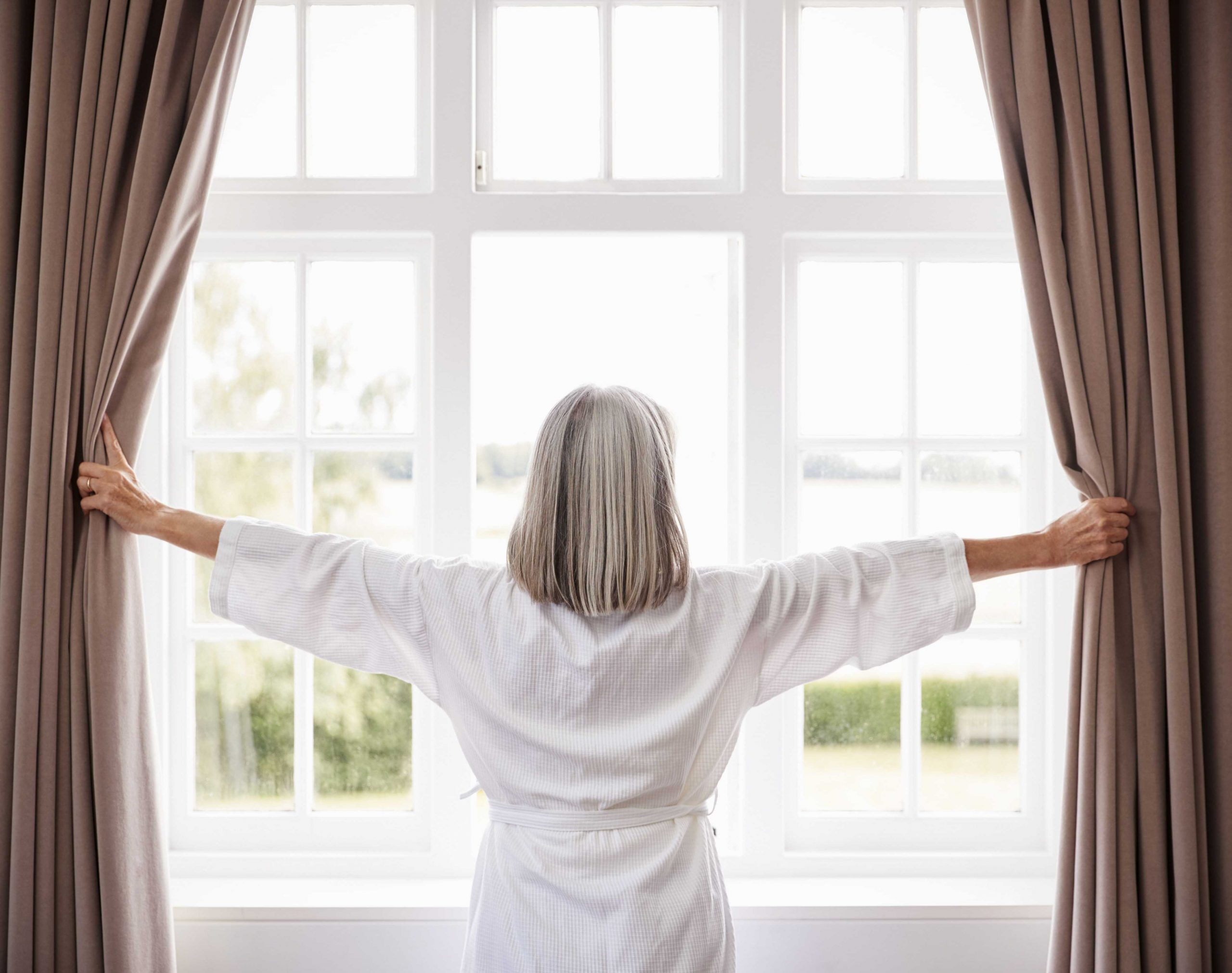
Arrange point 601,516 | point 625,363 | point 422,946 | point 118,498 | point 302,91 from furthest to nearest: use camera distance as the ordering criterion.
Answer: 1. point 625,363
2. point 302,91
3. point 422,946
4. point 118,498
5. point 601,516

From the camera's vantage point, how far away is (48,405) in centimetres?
153

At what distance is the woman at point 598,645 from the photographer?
4.29 feet

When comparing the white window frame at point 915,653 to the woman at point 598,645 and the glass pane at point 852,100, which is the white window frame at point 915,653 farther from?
the woman at point 598,645

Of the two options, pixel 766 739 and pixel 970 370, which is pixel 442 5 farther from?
pixel 766 739

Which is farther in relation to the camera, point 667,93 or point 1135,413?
point 667,93

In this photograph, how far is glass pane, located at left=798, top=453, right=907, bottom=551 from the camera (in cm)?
193

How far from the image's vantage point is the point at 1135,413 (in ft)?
5.12

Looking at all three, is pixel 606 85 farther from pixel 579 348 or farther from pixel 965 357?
pixel 965 357

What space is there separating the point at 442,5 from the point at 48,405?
1.08 m

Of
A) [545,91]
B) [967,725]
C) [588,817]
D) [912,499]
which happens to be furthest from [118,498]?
[967,725]

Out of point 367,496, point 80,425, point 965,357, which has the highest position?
point 965,357

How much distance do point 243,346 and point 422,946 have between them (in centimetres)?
128

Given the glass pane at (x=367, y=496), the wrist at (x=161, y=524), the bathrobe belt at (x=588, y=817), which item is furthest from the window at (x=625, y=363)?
the bathrobe belt at (x=588, y=817)

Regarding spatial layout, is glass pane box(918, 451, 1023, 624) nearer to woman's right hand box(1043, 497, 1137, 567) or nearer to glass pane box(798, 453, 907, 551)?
glass pane box(798, 453, 907, 551)
